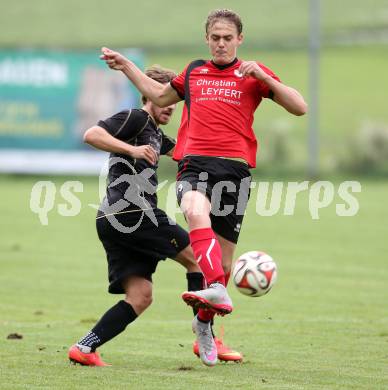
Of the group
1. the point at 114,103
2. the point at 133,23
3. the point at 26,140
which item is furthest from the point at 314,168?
the point at 133,23

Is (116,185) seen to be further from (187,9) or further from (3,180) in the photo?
(187,9)

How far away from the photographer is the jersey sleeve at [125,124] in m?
7.55

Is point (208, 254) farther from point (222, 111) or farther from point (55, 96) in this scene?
point (55, 96)

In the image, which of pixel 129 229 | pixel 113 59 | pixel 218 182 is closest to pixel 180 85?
pixel 113 59

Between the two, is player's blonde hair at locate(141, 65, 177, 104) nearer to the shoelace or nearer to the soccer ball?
the soccer ball

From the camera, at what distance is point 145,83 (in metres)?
7.71

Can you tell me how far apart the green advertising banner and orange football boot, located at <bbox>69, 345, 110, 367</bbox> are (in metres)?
19.2

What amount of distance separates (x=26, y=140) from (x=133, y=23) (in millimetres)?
10860

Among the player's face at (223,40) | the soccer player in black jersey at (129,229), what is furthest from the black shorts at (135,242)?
the player's face at (223,40)

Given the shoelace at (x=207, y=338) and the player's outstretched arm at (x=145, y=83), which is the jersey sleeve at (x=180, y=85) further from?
the shoelace at (x=207, y=338)

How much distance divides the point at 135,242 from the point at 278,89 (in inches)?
58.9

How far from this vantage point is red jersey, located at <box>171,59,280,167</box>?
732cm

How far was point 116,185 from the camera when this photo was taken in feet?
25.0

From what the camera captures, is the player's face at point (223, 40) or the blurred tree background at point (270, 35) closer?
the player's face at point (223, 40)
